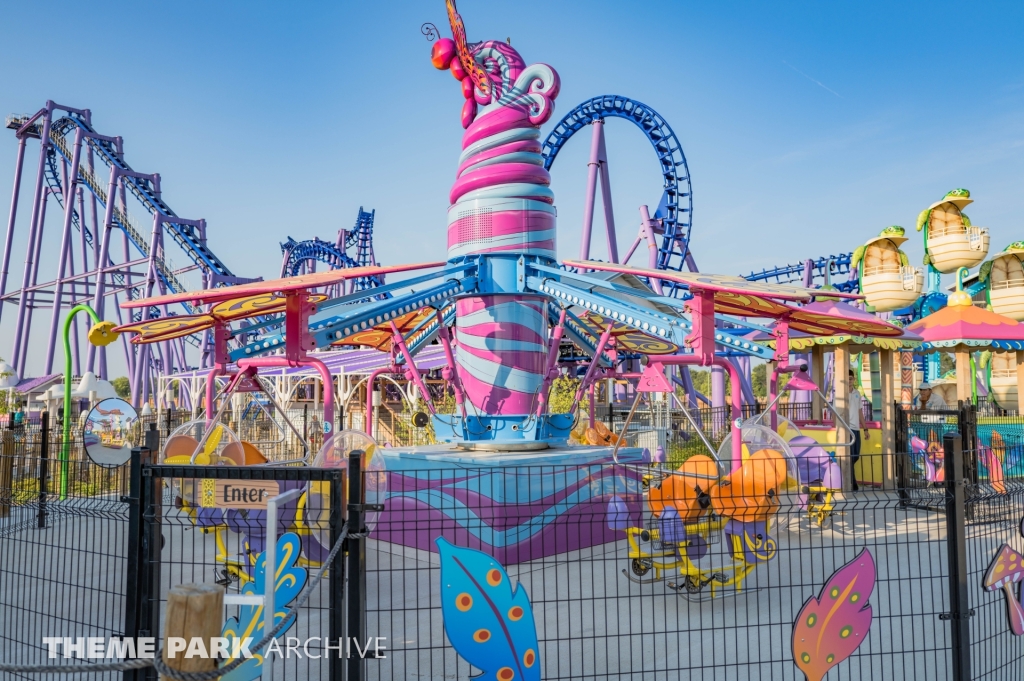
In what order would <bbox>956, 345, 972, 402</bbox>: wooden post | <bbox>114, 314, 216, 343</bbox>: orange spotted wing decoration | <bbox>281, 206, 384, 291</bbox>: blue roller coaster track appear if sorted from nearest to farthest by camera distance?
<bbox>114, 314, 216, 343</bbox>: orange spotted wing decoration → <bbox>956, 345, 972, 402</bbox>: wooden post → <bbox>281, 206, 384, 291</bbox>: blue roller coaster track

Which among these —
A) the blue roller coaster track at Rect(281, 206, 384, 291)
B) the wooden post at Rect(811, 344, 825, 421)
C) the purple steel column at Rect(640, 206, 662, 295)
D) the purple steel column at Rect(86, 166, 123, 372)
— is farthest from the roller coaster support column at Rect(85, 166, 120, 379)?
the wooden post at Rect(811, 344, 825, 421)

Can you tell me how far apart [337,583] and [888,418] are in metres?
11.0

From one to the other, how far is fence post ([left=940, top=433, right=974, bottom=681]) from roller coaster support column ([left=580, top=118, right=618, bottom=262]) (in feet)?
58.6

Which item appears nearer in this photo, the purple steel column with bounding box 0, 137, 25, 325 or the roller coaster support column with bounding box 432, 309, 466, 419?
the roller coaster support column with bounding box 432, 309, 466, 419

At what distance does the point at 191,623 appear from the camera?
251 cm

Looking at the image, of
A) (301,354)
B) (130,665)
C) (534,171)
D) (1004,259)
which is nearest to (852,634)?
(130,665)

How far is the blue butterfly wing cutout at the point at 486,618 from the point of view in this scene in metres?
3.63

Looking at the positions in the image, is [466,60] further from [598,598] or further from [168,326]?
[598,598]

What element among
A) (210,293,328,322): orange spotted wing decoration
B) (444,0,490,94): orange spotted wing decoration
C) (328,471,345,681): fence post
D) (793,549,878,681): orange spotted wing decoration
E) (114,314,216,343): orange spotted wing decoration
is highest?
(444,0,490,94): orange spotted wing decoration

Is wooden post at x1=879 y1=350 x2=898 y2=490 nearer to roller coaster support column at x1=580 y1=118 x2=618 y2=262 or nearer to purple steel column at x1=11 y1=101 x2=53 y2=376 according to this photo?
roller coaster support column at x1=580 y1=118 x2=618 y2=262

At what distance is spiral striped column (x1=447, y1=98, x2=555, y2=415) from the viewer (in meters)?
9.26

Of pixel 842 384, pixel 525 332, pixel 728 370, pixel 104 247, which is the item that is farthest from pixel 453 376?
pixel 104 247

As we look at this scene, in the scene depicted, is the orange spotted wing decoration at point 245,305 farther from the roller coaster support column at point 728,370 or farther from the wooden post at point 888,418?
the wooden post at point 888,418

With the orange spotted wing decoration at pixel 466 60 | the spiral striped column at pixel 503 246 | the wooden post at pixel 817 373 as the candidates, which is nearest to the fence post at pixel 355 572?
the spiral striped column at pixel 503 246
